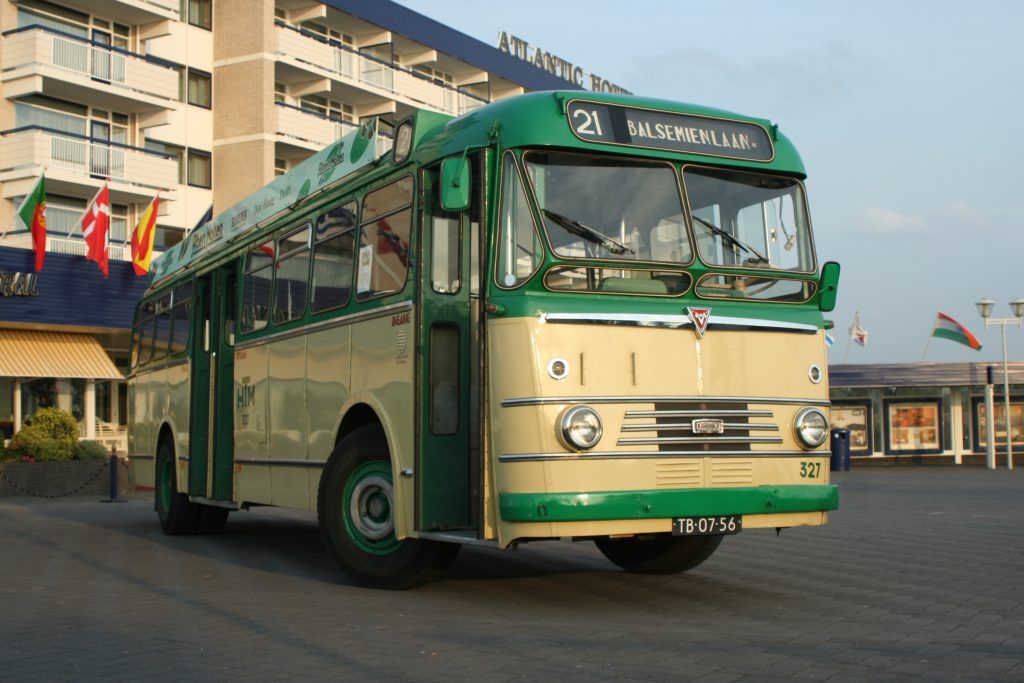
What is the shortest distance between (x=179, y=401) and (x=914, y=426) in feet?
104

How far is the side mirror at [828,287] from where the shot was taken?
8914mm

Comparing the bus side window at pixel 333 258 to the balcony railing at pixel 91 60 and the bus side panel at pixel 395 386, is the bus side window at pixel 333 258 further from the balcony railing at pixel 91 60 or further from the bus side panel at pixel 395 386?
the balcony railing at pixel 91 60

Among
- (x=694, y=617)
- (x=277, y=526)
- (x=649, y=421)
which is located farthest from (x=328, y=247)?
(x=277, y=526)

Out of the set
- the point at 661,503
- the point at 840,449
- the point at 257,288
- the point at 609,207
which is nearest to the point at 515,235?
the point at 609,207

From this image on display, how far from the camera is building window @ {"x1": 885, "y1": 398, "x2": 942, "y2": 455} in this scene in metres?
41.5

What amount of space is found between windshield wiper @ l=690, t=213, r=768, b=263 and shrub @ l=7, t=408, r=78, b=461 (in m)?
21.3

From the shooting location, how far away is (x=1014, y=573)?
10461 mm

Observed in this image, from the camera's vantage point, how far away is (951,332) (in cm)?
4300

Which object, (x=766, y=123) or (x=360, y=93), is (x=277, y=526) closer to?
(x=766, y=123)

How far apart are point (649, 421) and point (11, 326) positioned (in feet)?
87.2

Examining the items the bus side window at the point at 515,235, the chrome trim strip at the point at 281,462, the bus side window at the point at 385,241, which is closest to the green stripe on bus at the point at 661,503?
the bus side window at the point at 515,235

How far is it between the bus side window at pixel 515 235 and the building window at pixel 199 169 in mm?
33098

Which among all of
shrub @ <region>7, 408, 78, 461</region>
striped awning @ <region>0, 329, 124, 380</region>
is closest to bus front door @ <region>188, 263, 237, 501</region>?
shrub @ <region>7, 408, 78, 461</region>

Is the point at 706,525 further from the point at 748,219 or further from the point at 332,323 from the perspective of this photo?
the point at 332,323
